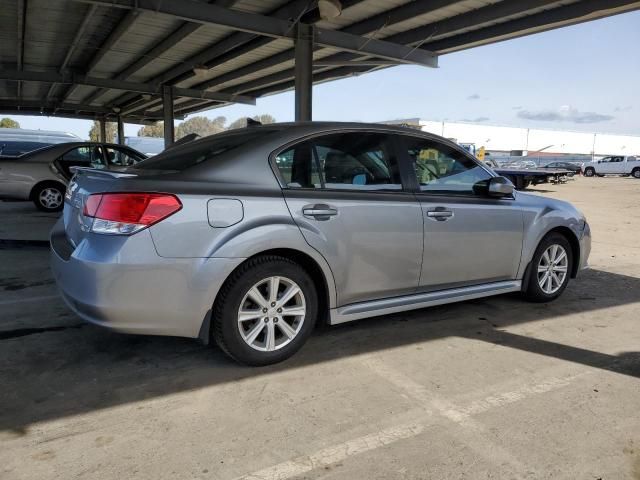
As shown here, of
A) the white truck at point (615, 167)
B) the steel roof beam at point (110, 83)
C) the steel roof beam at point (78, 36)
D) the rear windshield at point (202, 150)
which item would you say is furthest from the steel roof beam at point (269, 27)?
the white truck at point (615, 167)

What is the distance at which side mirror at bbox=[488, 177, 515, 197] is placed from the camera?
429 cm

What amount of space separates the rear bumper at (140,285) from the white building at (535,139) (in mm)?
75224

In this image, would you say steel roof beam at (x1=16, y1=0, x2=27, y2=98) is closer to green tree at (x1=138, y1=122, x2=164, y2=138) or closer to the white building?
the white building

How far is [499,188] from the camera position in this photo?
4285 mm

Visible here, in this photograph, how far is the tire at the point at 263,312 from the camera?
3189 millimetres

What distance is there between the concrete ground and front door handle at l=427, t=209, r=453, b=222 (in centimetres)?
93

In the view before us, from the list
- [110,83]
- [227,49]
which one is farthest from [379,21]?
[110,83]

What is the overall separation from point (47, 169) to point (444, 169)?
893cm

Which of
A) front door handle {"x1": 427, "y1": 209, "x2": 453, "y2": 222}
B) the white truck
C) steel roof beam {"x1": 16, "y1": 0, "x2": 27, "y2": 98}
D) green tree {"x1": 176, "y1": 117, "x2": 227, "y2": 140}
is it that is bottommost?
front door handle {"x1": 427, "y1": 209, "x2": 453, "y2": 222}

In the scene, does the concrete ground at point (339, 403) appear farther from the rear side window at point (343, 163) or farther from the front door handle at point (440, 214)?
the rear side window at point (343, 163)

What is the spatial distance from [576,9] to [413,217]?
28.4 ft

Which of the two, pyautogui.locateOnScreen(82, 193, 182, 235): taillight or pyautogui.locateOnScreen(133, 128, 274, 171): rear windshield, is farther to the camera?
pyautogui.locateOnScreen(133, 128, 274, 171): rear windshield

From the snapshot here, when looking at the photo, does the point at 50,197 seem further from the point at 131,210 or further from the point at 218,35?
the point at 131,210

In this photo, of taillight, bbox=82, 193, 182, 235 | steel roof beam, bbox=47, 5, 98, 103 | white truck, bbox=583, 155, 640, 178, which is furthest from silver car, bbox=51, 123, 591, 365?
white truck, bbox=583, 155, 640, 178
